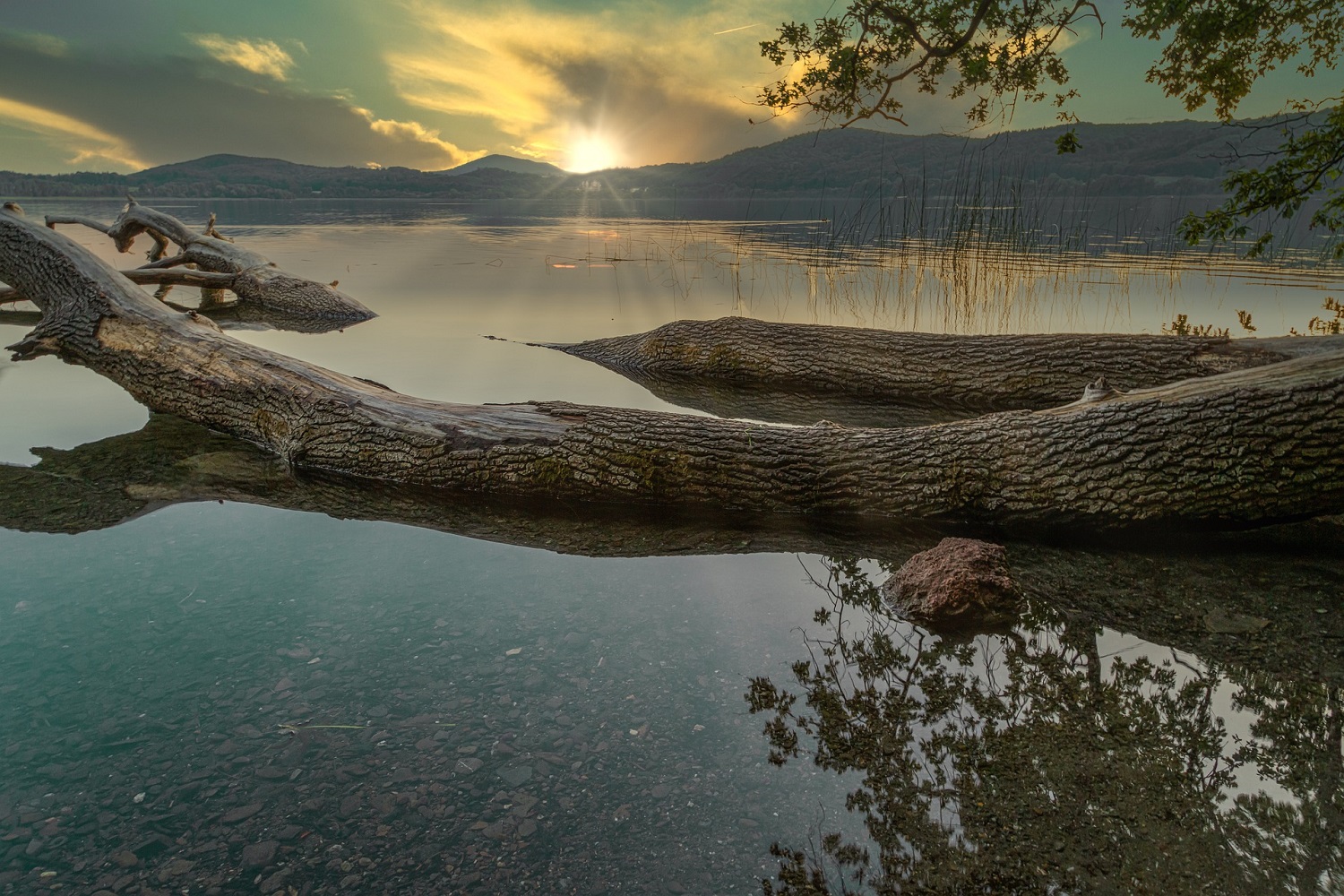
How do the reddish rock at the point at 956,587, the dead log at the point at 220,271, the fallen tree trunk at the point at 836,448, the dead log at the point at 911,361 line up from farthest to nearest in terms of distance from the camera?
the dead log at the point at 220,271
the dead log at the point at 911,361
the fallen tree trunk at the point at 836,448
the reddish rock at the point at 956,587

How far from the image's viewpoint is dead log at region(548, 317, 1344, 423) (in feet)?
21.4

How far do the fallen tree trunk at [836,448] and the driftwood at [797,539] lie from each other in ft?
0.57

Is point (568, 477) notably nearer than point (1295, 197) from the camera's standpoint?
Yes

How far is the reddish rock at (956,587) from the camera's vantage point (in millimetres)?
3312

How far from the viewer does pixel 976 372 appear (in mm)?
7332

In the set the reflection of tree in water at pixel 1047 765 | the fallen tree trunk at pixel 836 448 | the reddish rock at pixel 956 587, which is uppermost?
the fallen tree trunk at pixel 836 448

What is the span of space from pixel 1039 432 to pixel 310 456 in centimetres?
493

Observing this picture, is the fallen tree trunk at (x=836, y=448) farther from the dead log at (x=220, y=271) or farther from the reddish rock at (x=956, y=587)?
the dead log at (x=220, y=271)

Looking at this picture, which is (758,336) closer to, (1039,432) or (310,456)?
(1039,432)

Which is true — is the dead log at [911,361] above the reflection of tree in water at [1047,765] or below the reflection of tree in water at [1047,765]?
above

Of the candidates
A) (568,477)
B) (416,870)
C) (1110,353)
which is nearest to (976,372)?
(1110,353)

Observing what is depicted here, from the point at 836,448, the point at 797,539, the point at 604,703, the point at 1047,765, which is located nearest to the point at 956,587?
the point at 1047,765

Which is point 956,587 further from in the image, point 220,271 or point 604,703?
point 220,271

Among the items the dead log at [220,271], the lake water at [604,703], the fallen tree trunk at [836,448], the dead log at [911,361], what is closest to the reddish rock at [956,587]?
the lake water at [604,703]
